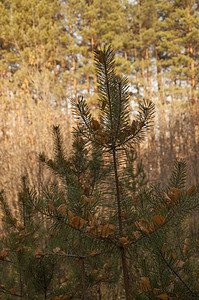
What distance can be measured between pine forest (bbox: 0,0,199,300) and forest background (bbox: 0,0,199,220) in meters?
0.05

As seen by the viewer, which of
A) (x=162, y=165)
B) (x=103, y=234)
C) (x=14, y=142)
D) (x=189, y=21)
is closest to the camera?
(x=103, y=234)

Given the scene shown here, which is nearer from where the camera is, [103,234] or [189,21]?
[103,234]

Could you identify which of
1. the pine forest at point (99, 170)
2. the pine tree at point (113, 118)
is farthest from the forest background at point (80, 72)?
the pine tree at point (113, 118)

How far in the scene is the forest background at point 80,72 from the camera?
4.55 m

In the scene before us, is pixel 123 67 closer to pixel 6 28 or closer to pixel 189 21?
pixel 189 21

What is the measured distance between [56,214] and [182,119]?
7.31 m

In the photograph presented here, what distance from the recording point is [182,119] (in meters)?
7.48

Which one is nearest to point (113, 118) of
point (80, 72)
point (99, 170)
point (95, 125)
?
point (95, 125)

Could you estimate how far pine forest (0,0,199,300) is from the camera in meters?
0.81

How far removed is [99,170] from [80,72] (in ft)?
32.3

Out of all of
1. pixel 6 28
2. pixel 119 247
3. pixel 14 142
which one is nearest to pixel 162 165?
pixel 14 142

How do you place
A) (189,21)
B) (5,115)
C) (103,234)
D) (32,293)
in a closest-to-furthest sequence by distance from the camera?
(103,234) < (32,293) < (5,115) < (189,21)

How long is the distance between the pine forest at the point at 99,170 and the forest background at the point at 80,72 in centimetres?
5

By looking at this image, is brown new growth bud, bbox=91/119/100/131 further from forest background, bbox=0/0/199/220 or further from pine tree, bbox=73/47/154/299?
forest background, bbox=0/0/199/220
